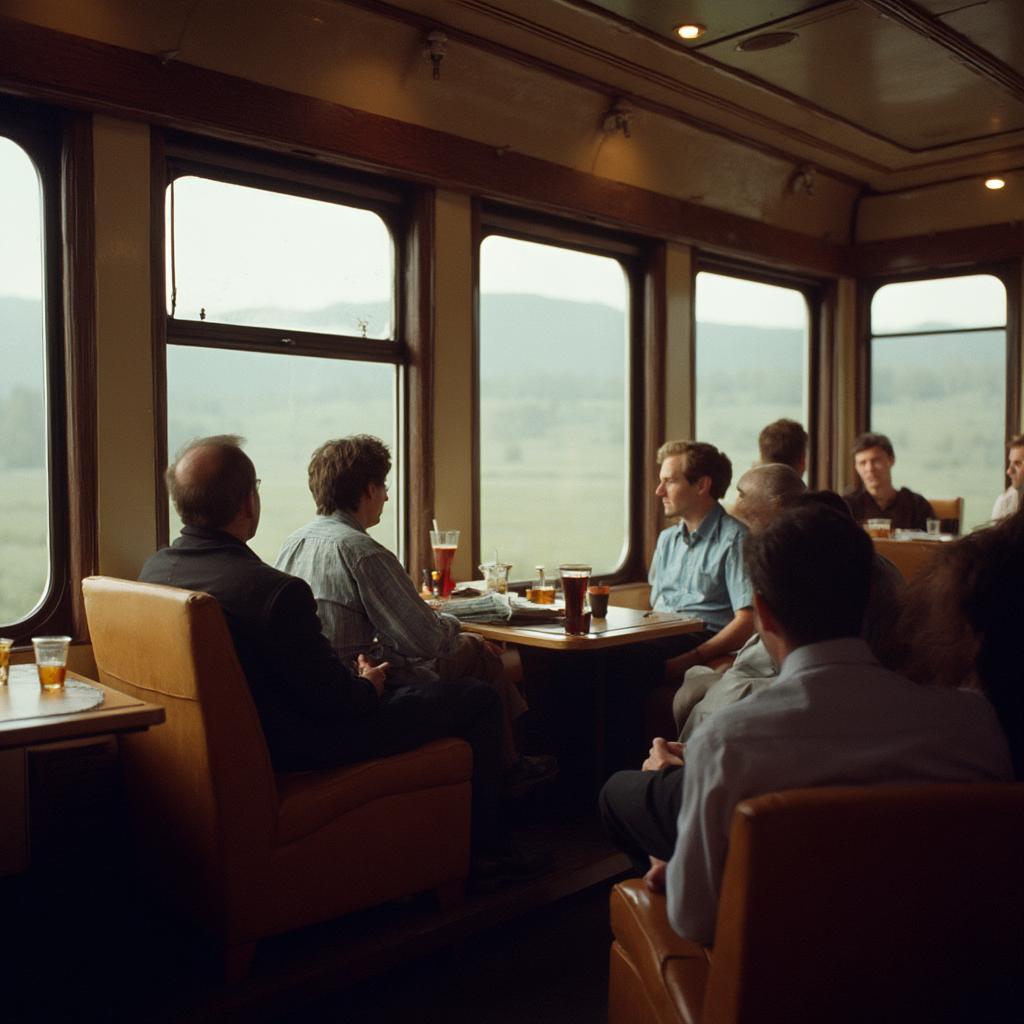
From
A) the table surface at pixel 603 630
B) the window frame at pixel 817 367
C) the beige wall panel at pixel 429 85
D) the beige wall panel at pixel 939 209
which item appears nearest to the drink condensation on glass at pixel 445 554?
the table surface at pixel 603 630

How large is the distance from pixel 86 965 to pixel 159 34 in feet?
9.53

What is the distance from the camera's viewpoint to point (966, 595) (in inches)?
73.6

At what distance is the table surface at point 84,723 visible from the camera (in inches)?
88.9

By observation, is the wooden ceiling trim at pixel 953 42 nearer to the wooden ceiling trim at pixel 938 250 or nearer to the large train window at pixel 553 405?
the wooden ceiling trim at pixel 938 250

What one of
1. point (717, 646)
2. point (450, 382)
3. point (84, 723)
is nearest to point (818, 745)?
point (84, 723)

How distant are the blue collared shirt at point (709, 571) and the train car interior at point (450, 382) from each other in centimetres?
45

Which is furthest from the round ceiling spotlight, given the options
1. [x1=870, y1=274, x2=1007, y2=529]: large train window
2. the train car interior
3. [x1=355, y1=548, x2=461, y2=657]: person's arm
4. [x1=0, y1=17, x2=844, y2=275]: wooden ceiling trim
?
[x1=870, y1=274, x2=1007, y2=529]: large train window

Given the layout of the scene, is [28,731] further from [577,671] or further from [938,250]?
[938,250]

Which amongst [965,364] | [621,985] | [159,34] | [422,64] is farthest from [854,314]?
[621,985]

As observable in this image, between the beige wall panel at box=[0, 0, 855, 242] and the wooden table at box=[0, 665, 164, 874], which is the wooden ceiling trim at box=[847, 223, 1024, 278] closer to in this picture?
the beige wall panel at box=[0, 0, 855, 242]

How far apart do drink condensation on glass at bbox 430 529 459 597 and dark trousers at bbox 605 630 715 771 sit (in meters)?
0.72

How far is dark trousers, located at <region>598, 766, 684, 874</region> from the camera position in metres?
2.08

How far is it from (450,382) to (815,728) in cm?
345

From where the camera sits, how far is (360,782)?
282 cm
